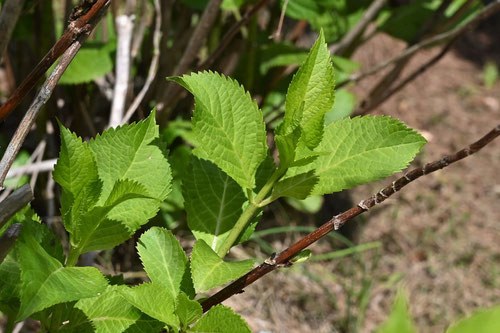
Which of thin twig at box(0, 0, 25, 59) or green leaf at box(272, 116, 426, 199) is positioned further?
thin twig at box(0, 0, 25, 59)

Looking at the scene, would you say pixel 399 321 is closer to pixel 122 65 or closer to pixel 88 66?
pixel 122 65

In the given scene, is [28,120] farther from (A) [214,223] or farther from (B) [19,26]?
(B) [19,26]

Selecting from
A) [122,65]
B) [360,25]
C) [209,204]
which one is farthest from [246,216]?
[360,25]

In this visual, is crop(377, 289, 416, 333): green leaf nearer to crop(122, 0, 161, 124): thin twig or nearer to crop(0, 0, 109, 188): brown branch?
crop(0, 0, 109, 188): brown branch

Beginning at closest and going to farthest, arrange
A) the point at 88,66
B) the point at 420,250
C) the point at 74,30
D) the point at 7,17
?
the point at 74,30 < the point at 7,17 < the point at 88,66 < the point at 420,250

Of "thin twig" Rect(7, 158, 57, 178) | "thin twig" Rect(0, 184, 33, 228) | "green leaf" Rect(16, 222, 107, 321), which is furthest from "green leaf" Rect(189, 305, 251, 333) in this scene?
"thin twig" Rect(7, 158, 57, 178)

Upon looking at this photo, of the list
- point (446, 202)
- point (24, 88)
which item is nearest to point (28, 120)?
point (24, 88)
